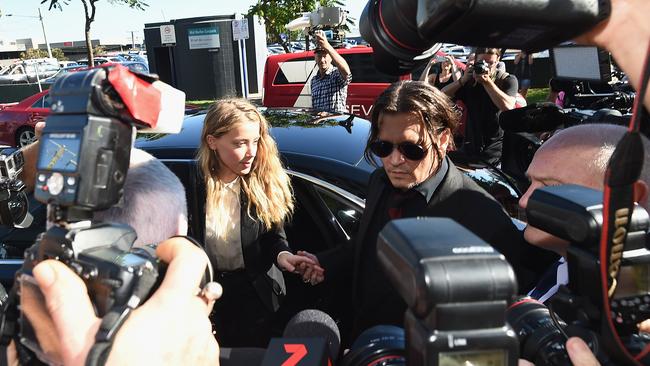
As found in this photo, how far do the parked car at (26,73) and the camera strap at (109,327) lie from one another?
69.8 ft

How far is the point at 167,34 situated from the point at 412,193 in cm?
1653

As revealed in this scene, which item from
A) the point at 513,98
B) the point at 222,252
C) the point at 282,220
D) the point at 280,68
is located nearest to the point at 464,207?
the point at 282,220

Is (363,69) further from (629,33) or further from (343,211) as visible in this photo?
(629,33)

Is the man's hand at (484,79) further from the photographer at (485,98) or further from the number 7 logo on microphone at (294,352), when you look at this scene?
the number 7 logo on microphone at (294,352)

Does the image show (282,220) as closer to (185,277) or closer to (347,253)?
(347,253)

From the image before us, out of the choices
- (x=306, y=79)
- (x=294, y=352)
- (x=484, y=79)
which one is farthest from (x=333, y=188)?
(x=306, y=79)

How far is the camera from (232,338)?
101 inches

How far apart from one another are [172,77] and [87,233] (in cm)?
1799

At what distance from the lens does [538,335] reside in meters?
1.08

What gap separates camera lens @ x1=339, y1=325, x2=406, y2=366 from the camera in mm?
1080

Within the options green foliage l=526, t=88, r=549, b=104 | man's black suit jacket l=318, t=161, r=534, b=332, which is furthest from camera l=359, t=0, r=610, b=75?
green foliage l=526, t=88, r=549, b=104

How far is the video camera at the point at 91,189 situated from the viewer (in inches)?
37.1

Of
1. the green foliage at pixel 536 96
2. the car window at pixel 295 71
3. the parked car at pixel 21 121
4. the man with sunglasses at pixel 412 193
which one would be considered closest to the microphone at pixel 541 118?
the man with sunglasses at pixel 412 193

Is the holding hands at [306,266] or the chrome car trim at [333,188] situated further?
the chrome car trim at [333,188]
